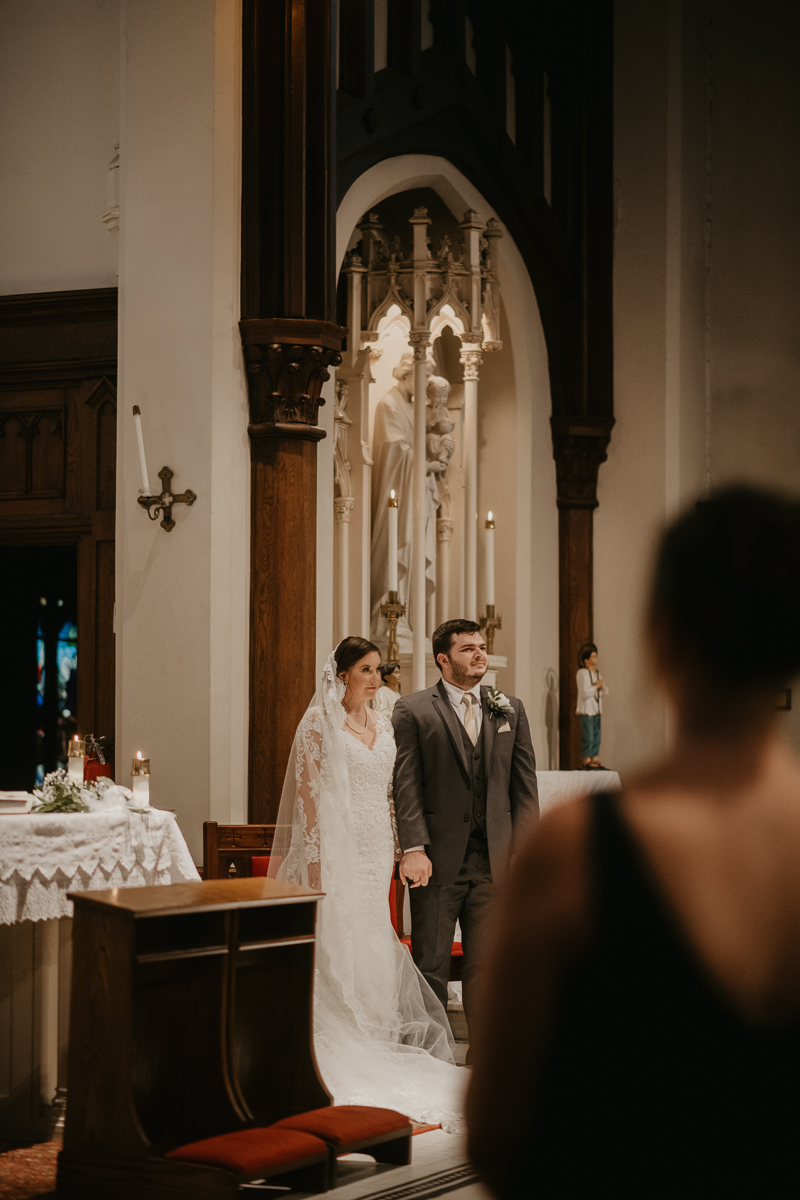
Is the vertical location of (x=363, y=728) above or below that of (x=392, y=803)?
above

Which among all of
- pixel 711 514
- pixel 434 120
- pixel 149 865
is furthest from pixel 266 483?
pixel 711 514

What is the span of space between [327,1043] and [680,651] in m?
4.29

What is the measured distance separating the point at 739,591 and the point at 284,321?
19.8 ft

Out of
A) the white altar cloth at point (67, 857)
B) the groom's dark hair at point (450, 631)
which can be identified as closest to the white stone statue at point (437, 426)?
the groom's dark hair at point (450, 631)

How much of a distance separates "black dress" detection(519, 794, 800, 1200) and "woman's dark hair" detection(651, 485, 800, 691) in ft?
0.56

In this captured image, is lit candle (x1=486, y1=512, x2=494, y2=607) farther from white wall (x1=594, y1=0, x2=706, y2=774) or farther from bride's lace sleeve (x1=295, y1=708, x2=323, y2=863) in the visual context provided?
bride's lace sleeve (x1=295, y1=708, x2=323, y2=863)

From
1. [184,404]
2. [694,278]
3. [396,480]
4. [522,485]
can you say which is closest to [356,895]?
[184,404]

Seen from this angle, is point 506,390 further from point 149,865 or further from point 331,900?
point 149,865

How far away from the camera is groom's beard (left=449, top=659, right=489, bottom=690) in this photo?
17.5 feet

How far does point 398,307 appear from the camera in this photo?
8953 mm

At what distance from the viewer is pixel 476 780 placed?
539 centimetres

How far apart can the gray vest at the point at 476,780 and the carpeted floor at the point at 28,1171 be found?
6.53ft

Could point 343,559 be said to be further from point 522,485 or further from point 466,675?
point 466,675

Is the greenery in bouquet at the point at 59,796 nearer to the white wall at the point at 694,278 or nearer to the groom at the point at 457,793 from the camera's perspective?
the groom at the point at 457,793
